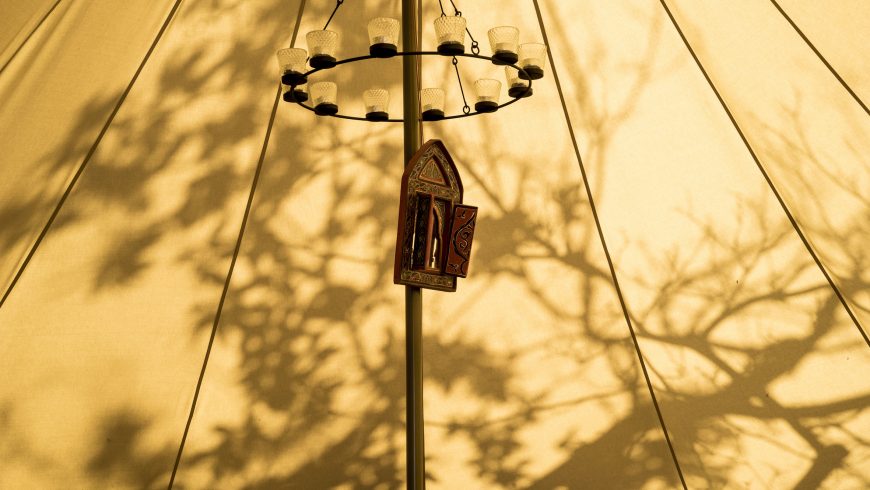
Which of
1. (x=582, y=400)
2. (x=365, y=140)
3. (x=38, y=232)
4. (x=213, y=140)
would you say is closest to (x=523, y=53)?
(x=365, y=140)

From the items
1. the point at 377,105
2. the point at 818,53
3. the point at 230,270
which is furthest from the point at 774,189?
the point at 230,270

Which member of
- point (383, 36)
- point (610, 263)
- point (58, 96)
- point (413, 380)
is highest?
point (58, 96)

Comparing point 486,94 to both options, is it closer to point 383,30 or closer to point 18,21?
point 383,30

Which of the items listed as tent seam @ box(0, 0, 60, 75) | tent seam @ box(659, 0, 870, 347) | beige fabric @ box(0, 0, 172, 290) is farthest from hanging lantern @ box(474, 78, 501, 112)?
tent seam @ box(0, 0, 60, 75)

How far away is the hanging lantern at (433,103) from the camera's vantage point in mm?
2855

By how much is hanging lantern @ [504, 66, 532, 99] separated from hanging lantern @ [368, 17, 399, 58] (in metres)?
0.44

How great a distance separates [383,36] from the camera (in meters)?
2.34

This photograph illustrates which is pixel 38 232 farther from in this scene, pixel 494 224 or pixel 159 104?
pixel 494 224

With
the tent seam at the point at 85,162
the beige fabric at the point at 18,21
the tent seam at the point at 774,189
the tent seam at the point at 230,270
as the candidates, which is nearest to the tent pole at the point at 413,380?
the tent seam at the point at 230,270

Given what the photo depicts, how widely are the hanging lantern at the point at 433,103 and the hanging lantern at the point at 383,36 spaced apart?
51 centimetres

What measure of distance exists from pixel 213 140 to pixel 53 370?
1113mm

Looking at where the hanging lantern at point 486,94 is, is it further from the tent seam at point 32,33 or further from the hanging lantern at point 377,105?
the tent seam at point 32,33

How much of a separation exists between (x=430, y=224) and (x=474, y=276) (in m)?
0.96

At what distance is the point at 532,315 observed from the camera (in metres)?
3.63
